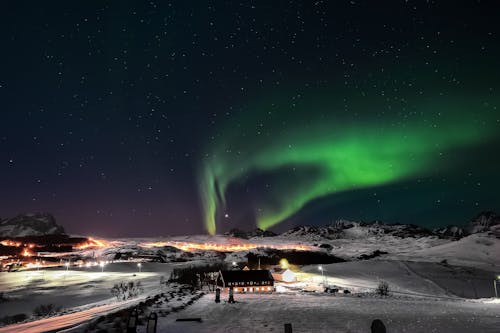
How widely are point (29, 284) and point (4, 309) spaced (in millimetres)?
36613

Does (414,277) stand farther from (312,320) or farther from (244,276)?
(312,320)

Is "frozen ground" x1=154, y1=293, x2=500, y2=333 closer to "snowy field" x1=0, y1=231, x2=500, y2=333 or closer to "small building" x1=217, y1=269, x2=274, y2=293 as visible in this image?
"snowy field" x1=0, y1=231, x2=500, y2=333

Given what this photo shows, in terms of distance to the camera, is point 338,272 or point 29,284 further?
point 338,272

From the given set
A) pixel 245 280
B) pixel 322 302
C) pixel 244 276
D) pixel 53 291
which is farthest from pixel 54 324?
pixel 53 291

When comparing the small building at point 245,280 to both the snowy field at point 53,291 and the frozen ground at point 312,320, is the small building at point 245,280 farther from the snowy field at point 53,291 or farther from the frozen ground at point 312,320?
the frozen ground at point 312,320

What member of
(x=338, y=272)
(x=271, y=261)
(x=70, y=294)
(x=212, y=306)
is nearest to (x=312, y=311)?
(x=212, y=306)

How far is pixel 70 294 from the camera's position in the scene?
73688 millimetres

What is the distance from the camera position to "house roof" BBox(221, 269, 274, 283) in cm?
6754

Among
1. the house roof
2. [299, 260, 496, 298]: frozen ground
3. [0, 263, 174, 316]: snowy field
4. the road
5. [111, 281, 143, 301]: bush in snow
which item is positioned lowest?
Result: [299, 260, 496, 298]: frozen ground

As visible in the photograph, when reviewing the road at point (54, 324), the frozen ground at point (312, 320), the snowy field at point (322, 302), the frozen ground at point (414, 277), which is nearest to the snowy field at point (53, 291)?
the snowy field at point (322, 302)

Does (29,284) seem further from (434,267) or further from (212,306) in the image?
(434,267)

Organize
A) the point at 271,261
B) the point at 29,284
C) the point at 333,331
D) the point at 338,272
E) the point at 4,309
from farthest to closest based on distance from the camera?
the point at 271,261
the point at 338,272
the point at 29,284
the point at 4,309
the point at 333,331

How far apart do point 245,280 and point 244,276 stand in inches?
30.7

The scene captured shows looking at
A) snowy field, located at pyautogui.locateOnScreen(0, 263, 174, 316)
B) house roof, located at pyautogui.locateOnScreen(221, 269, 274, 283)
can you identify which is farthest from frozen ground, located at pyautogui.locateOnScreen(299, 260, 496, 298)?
snowy field, located at pyautogui.locateOnScreen(0, 263, 174, 316)
